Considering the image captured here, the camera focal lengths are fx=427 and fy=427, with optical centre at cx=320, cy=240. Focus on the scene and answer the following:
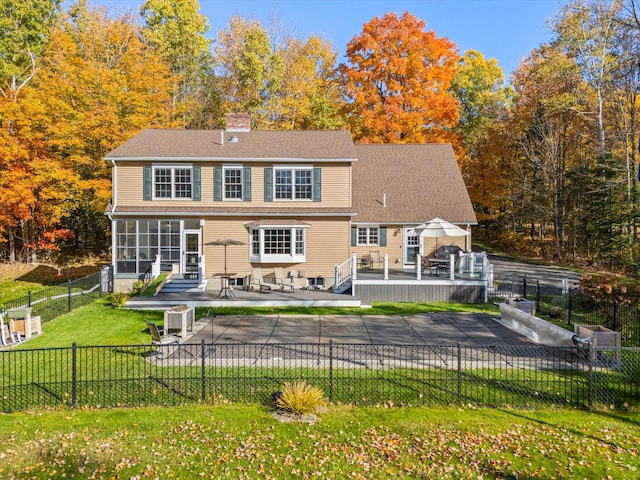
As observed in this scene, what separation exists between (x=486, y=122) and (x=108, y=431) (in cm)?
4647

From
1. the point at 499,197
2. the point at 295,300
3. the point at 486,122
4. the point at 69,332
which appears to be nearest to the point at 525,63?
the point at 486,122

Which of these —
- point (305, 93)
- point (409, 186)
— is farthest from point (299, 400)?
point (305, 93)

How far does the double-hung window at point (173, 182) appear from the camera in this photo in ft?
72.0

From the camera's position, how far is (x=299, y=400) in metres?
8.48

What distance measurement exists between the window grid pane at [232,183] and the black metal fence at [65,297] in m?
7.17

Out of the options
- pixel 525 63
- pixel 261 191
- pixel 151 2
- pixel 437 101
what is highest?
pixel 151 2

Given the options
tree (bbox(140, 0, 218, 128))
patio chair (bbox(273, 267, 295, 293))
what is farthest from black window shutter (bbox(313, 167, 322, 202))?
tree (bbox(140, 0, 218, 128))

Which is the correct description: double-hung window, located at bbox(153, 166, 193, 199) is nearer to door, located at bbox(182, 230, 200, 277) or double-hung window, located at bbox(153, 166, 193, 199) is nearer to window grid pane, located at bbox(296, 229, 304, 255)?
door, located at bbox(182, 230, 200, 277)

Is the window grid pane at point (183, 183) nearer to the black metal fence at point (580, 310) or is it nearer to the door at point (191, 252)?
the door at point (191, 252)

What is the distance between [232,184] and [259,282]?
5354 mm

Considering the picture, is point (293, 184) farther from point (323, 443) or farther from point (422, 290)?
point (323, 443)

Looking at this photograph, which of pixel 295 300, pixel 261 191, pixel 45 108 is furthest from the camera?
pixel 45 108

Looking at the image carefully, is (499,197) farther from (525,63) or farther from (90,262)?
(90,262)

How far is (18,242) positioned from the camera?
3331cm
